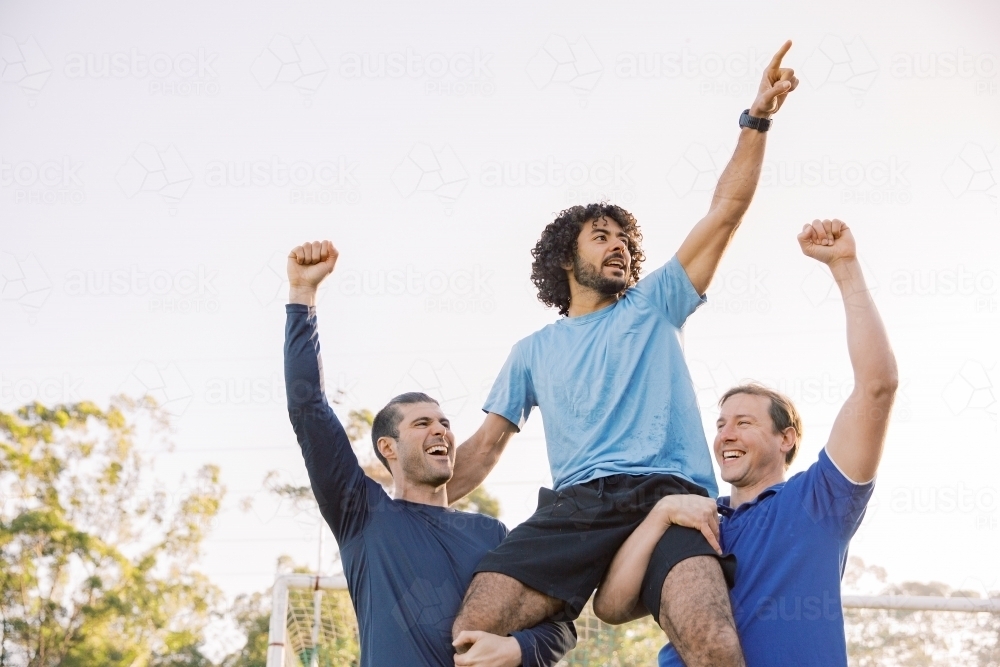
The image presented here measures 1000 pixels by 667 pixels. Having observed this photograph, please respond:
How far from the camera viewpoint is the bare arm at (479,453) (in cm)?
438

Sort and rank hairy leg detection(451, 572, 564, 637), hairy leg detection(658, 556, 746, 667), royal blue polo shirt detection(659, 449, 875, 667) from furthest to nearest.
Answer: hairy leg detection(451, 572, 564, 637) < royal blue polo shirt detection(659, 449, 875, 667) < hairy leg detection(658, 556, 746, 667)

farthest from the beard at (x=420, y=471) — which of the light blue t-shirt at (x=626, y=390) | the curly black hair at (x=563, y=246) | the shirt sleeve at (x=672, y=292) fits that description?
the shirt sleeve at (x=672, y=292)

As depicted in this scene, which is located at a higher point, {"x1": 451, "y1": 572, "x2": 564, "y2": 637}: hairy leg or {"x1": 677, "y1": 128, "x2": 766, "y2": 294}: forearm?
{"x1": 677, "y1": 128, "x2": 766, "y2": 294}: forearm

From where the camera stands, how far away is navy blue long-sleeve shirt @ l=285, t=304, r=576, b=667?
3.72 metres

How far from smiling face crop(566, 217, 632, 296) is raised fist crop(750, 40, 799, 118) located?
0.77 metres

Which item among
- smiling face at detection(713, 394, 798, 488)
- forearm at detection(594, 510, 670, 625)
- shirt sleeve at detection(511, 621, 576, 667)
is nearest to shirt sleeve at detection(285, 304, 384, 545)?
shirt sleeve at detection(511, 621, 576, 667)

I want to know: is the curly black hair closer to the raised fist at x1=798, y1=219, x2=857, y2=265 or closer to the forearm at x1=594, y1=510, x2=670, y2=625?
the raised fist at x1=798, y1=219, x2=857, y2=265

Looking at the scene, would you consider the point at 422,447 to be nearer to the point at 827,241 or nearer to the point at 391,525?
the point at 391,525

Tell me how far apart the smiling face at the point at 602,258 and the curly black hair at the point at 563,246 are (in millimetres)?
41

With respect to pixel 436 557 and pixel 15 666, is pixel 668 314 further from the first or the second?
pixel 15 666

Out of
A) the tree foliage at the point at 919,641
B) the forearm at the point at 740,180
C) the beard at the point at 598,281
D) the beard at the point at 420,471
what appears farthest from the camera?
the tree foliage at the point at 919,641

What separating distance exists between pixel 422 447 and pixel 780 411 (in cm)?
146

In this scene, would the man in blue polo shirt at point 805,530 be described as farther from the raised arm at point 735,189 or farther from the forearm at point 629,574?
the raised arm at point 735,189

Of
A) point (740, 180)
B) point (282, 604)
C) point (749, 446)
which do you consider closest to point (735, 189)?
point (740, 180)
